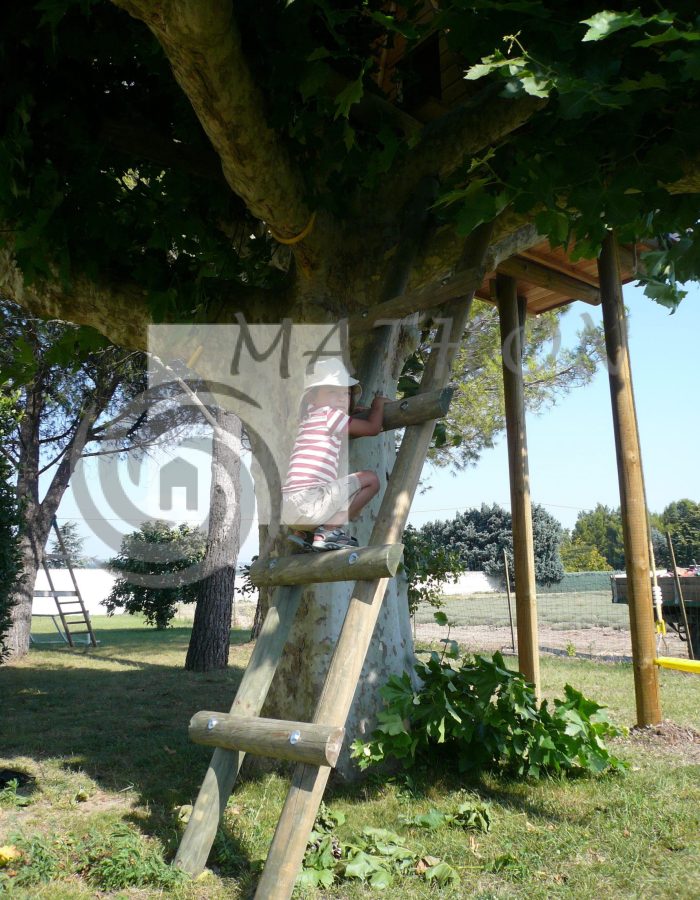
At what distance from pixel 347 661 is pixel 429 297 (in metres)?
1.85

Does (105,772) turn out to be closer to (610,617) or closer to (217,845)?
(217,845)

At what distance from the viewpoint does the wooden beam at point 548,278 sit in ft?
22.1

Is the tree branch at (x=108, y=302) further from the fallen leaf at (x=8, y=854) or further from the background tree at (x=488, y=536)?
the background tree at (x=488, y=536)

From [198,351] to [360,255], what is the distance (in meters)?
1.34

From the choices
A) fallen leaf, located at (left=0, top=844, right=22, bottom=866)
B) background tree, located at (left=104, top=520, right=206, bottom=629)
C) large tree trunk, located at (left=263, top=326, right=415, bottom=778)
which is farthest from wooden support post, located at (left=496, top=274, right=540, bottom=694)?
background tree, located at (left=104, top=520, right=206, bottom=629)

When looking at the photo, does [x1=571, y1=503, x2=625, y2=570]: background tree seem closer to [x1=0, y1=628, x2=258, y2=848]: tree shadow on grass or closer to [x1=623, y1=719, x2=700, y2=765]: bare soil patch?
[x1=0, y1=628, x2=258, y2=848]: tree shadow on grass

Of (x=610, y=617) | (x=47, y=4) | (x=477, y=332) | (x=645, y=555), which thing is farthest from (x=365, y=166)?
(x=610, y=617)

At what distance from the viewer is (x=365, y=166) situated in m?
4.33

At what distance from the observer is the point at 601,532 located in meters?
55.6

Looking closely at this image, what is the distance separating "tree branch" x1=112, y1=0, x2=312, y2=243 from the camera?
2.89 m

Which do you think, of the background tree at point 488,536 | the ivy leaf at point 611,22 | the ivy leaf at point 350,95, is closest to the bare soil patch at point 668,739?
the ivy leaf at point 611,22

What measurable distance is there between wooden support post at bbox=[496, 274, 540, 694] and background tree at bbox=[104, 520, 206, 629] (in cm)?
1207

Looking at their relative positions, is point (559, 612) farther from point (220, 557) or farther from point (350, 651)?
point (350, 651)

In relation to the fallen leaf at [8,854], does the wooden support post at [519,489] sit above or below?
above
